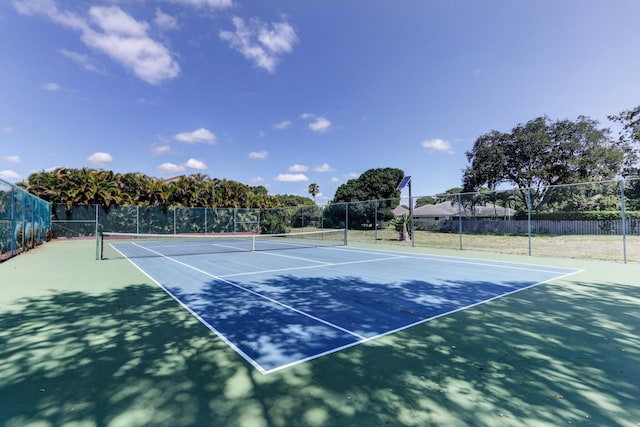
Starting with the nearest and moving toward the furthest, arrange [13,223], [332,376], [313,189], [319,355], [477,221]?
[332,376] < [319,355] < [13,223] < [477,221] < [313,189]

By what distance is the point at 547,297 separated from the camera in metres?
5.59

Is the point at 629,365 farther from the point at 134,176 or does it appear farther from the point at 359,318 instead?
the point at 134,176

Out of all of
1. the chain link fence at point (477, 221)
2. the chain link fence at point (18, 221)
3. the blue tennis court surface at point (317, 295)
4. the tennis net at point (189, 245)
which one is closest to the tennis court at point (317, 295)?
the blue tennis court surface at point (317, 295)

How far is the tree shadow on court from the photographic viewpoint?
87.8 inches

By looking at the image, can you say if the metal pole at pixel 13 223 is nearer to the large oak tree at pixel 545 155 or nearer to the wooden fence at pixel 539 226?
the wooden fence at pixel 539 226

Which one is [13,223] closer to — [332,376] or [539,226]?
[332,376]

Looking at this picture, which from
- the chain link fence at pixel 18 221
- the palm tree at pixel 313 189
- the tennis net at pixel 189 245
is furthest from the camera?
the palm tree at pixel 313 189

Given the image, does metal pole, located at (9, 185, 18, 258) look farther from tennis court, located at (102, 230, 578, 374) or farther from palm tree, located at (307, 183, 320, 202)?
palm tree, located at (307, 183, 320, 202)

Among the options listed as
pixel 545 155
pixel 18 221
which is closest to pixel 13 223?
pixel 18 221

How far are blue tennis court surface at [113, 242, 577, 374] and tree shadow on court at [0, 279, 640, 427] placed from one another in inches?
10.4

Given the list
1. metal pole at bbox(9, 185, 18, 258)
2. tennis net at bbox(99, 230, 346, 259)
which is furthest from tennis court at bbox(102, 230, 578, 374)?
metal pole at bbox(9, 185, 18, 258)

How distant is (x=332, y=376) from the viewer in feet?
9.09

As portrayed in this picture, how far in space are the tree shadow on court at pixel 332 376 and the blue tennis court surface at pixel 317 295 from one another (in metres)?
0.26

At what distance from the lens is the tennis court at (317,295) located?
363 cm
